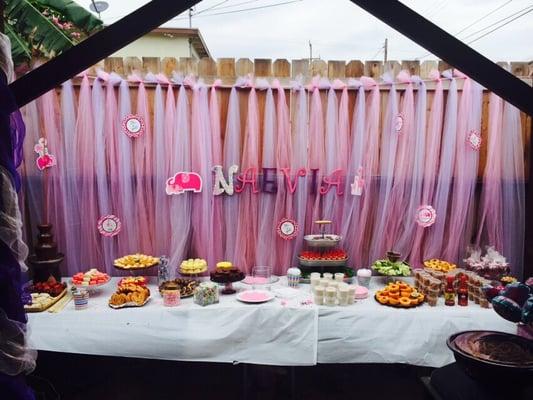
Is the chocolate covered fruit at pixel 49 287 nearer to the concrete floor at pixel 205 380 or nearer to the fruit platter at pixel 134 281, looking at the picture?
the fruit platter at pixel 134 281

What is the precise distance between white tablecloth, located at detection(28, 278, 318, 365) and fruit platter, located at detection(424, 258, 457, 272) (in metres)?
1.19

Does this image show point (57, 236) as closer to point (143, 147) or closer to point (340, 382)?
point (143, 147)

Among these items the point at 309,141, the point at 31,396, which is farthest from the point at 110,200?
the point at 31,396

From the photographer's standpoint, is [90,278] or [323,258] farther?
[323,258]

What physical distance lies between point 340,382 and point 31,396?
2787 millimetres

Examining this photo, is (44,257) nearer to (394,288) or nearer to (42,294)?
(42,294)

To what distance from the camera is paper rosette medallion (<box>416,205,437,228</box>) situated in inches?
147

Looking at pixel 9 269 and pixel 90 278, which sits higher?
pixel 9 269

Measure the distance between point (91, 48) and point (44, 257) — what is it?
99.1 inches

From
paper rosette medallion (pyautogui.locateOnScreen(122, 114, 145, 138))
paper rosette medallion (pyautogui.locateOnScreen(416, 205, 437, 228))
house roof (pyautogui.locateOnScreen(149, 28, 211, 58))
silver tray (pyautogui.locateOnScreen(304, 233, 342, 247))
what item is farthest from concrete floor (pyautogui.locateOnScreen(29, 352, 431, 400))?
house roof (pyautogui.locateOnScreen(149, 28, 211, 58))

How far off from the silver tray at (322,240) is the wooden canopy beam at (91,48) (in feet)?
8.20

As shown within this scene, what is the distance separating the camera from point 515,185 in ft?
12.2

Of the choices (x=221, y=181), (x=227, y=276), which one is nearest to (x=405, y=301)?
(x=227, y=276)

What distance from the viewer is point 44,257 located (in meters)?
3.44
